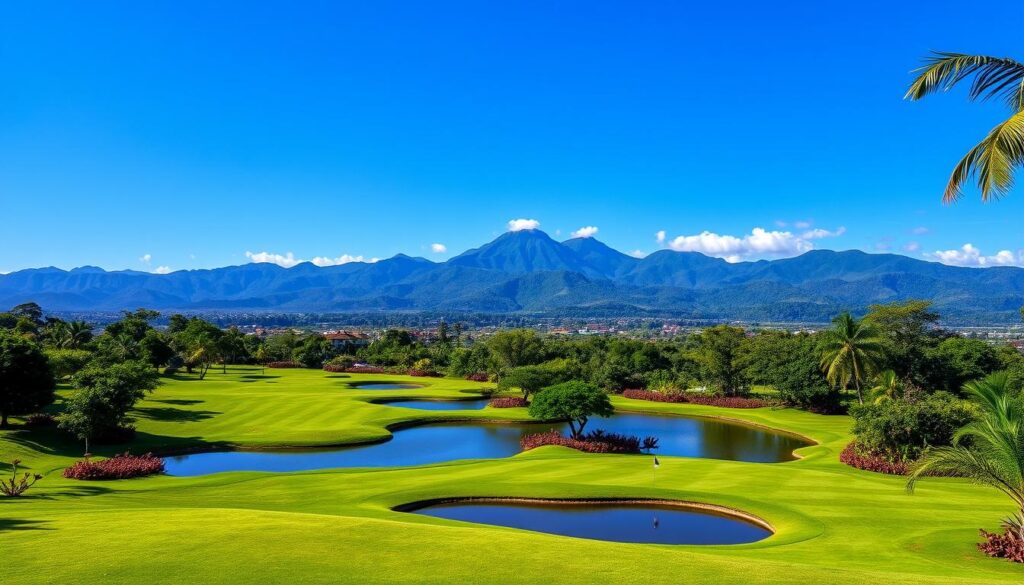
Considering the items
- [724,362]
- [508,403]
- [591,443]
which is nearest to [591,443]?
[591,443]

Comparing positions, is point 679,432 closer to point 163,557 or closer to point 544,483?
point 544,483

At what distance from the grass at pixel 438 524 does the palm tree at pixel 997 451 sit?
1786 millimetres

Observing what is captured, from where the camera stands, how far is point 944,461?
567 inches

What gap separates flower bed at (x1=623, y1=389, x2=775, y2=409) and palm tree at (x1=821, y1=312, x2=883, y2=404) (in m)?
9.15

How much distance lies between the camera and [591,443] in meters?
36.8

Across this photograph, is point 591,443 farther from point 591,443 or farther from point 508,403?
point 508,403

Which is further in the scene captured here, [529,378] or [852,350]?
[529,378]

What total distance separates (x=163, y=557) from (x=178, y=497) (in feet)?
41.3

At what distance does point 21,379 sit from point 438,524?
99.0ft

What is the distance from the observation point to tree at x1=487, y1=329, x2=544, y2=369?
80062 mm

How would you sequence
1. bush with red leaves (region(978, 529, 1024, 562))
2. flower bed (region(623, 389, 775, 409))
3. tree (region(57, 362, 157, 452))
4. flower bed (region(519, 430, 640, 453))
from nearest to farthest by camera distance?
bush with red leaves (region(978, 529, 1024, 562)) < tree (region(57, 362, 157, 452)) < flower bed (region(519, 430, 640, 453)) < flower bed (region(623, 389, 775, 409))

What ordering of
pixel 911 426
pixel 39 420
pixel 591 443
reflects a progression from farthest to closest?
pixel 591 443 → pixel 39 420 → pixel 911 426

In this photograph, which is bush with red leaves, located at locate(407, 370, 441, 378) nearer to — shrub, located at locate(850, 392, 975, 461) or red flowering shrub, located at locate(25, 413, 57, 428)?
red flowering shrub, located at locate(25, 413, 57, 428)

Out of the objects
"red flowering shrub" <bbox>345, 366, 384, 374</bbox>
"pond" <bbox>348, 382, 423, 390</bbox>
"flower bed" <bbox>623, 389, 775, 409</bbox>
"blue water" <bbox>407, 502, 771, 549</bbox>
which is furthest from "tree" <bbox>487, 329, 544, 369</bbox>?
"blue water" <bbox>407, 502, 771, 549</bbox>
